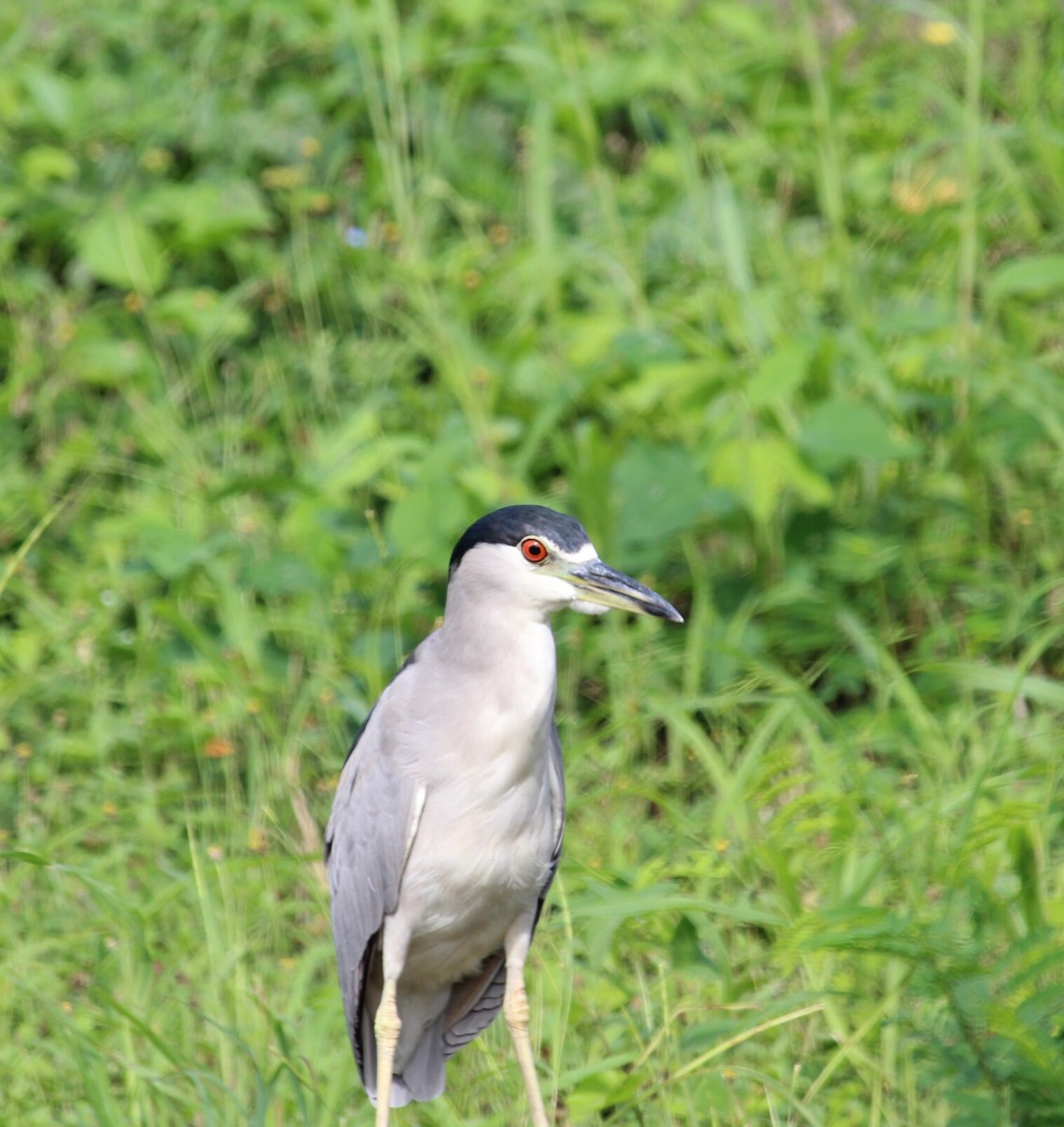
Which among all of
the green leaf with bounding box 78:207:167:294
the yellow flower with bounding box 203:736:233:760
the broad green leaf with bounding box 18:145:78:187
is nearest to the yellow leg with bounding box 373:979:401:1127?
the yellow flower with bounding box 203:736:233:760

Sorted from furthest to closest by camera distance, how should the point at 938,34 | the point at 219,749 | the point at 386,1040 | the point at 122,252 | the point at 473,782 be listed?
the point at 938,34 → the point at 122,252 → the point at 219,749 → the point at 386,1040 → the point at 473,782

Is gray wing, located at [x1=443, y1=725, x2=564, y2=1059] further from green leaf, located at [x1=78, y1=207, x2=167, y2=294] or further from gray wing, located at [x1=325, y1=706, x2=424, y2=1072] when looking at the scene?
green leaf, located at [x1=78, y1=207, x2=167, y2=294]

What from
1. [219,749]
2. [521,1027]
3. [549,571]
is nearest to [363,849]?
[521,1027]

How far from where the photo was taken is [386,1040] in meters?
3.13

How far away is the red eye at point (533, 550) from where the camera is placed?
3.05 metres

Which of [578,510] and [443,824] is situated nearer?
[443,824]

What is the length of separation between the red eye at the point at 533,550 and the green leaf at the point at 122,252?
3193mm

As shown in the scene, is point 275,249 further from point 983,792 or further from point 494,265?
point 983,792

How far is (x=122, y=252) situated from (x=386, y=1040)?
142 inches

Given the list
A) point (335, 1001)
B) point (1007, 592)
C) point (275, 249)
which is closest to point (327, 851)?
point (335, 1001)

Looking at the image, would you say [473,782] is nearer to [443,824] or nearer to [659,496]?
[443,824]

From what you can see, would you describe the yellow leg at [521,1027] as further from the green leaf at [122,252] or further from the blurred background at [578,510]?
the green leaf at [122,252]

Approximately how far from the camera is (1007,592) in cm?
467

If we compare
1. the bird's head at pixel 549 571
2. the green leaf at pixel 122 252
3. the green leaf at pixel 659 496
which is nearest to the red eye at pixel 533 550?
the bird's head at pixel 549 571
